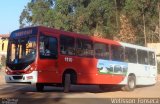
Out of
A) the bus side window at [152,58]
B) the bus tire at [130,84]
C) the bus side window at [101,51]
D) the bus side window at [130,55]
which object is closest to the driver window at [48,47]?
the bus side window at [101,51]

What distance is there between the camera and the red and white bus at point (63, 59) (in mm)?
17562

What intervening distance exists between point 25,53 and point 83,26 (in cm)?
4001

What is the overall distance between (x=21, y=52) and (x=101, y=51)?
5.00m

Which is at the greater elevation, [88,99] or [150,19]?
[150,19]

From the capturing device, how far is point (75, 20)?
58094mm

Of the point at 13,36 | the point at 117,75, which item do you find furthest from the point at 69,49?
the point at 117,75

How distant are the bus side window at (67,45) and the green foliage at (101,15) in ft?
108

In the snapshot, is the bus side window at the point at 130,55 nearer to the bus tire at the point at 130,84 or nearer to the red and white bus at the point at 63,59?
the red and white bus at the point at 63,59

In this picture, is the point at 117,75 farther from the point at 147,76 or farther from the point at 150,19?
the point at 150,19

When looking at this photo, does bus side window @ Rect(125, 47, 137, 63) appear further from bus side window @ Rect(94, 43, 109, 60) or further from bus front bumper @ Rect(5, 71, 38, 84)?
bus front bumper @ Rect(5, 71, 38, 84)

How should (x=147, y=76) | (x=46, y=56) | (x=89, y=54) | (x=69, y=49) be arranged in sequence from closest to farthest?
(x=46, y=56) < (x=69, y=49) < (x=89, y=54) < (x=147, y=76)

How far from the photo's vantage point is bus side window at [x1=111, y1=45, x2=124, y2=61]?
72.7ft

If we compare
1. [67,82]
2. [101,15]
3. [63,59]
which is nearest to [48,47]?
[63,59]

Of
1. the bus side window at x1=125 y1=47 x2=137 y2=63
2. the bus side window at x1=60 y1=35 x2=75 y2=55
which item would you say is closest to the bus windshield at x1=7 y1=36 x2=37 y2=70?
the bus side window at x1=60 y1=35 x2=75 y2=55
